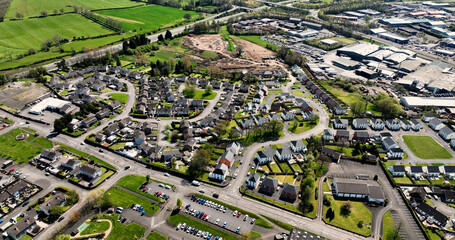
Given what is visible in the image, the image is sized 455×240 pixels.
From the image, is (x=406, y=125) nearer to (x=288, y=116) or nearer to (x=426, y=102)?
(x=426, y=102)

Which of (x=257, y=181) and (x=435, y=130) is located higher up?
(x=435, y=130)

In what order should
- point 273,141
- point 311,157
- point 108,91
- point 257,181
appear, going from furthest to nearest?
1. point 108,91
2. point 273,141
3. point 311,157
4. point 257,181

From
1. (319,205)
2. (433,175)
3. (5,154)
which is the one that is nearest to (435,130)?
(433,175)

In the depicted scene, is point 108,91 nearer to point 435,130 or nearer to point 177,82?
point 177,82

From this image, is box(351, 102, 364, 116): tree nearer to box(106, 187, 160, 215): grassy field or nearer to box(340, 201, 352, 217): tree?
box(340, 201, 352, 217): tree

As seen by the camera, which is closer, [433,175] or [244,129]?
[433,175]
